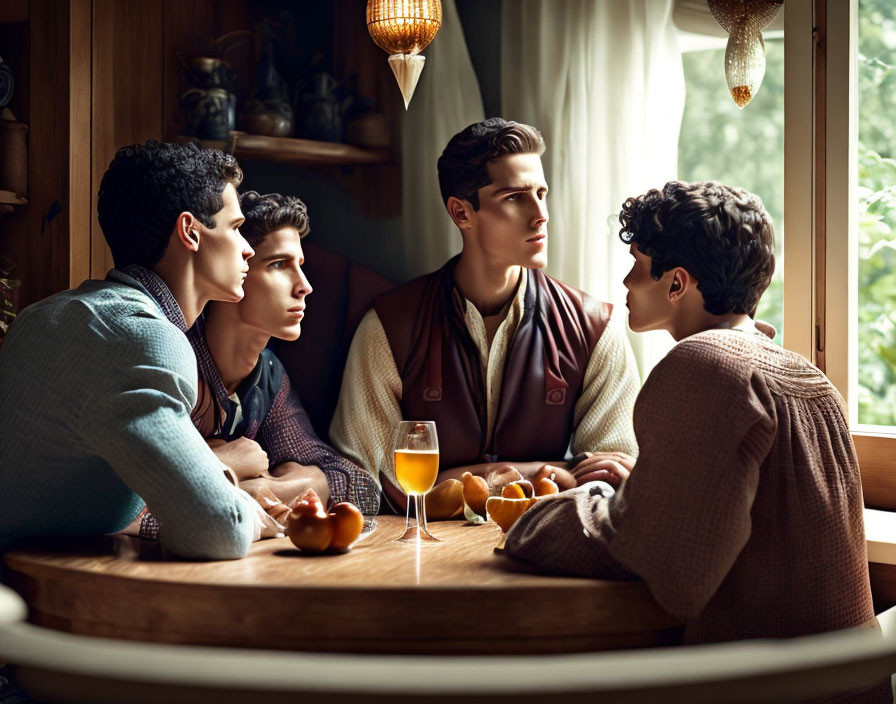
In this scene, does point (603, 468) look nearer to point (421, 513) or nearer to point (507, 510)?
point (507, 510)

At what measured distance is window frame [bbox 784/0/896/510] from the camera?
2676 millimetres

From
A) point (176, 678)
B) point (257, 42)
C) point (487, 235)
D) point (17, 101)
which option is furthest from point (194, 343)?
point (176, 678)

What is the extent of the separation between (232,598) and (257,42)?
2282mm

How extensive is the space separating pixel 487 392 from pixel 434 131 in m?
1.04

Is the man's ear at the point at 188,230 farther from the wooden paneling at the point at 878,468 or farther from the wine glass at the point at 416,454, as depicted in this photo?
the wooden paneling at the point at 878,468

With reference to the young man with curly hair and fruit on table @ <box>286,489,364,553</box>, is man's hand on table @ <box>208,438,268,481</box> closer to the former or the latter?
the young man with curly hair

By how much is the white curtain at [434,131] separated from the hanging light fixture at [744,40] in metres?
0.92

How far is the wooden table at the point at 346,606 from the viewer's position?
1.69 meters

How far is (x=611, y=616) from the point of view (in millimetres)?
1759

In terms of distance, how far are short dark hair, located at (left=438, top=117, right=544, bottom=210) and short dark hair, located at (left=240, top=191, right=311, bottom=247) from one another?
1.52 ft

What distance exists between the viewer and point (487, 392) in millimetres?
A: 2840

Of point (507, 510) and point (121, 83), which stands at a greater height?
point (121, 83)

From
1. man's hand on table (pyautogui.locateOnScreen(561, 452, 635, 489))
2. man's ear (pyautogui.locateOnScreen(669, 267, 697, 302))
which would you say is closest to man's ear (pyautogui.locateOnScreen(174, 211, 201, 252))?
man's ear (pyautogui.locateOnScreen(669, 267, 697, 302))

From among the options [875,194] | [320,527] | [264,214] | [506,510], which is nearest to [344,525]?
[320,527]
